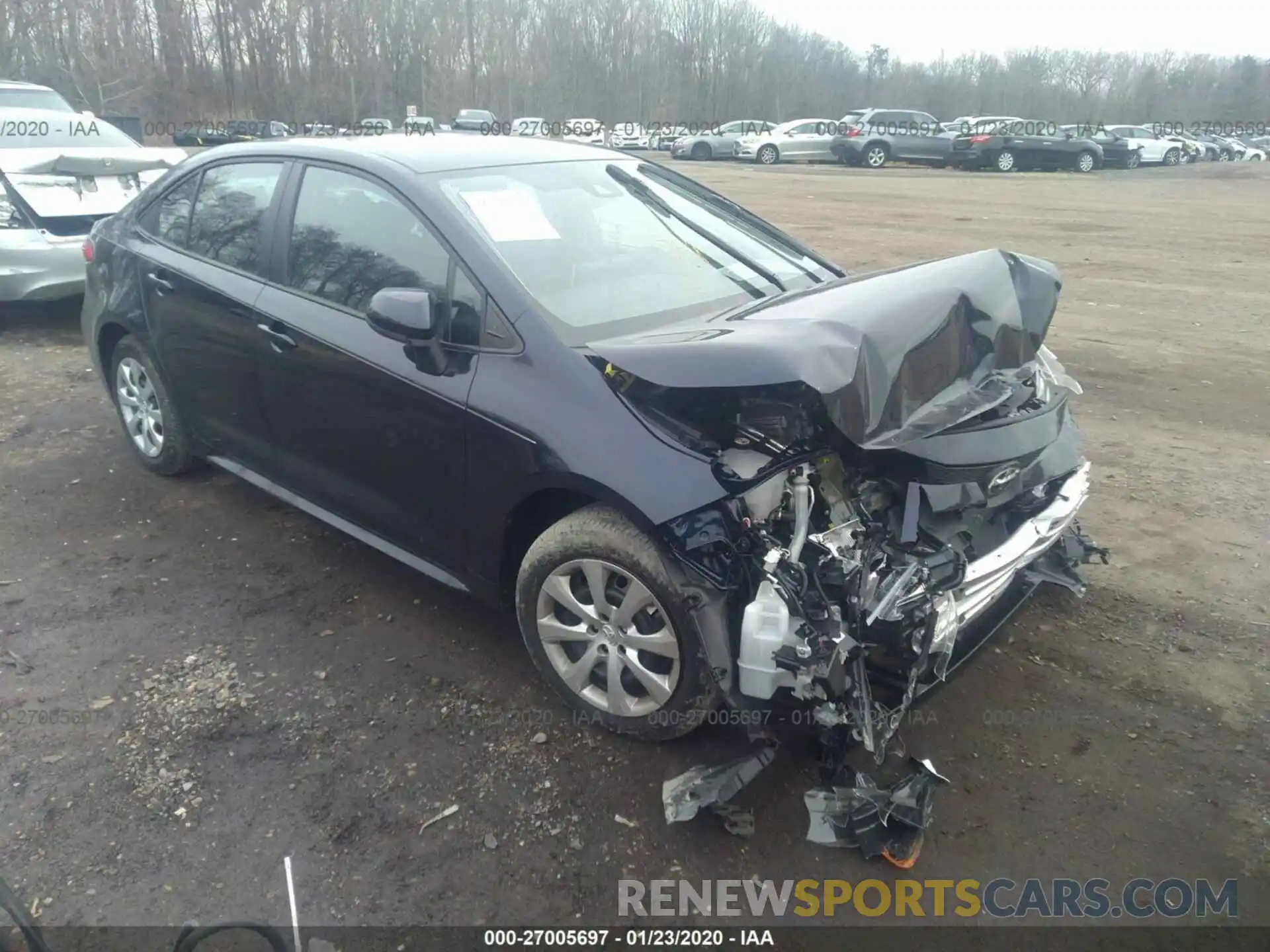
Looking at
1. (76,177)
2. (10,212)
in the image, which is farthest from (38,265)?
(76,177)

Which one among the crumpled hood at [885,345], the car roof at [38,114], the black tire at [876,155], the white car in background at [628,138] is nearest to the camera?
the crumpled hood at [885,345]

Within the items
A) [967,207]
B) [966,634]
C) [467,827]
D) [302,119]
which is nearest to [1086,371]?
[966,634]

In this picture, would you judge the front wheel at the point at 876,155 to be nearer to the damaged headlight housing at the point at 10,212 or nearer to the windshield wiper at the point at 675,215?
the damaged headlight housing at the point at 10,212

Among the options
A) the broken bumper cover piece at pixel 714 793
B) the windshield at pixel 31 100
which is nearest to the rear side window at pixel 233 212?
the broken bumper cover piece at pixel 714 793

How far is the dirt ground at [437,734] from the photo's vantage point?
2.59 metres

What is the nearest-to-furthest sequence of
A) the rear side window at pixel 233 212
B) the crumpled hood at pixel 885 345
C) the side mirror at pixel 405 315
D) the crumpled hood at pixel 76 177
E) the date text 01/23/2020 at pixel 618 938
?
the date text 01/23/2020 at pixel 618 938 → the crumpled hood at pixel 885 345 → the side mirror at pixel 405 315 → the rear side window at pixel 233 212 → the crumpled hood at pixel 76 177

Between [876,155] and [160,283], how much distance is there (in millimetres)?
29524

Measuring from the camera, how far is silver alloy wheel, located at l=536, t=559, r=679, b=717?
2863 mm

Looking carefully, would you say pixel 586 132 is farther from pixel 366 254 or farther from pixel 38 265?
pixel 366 254

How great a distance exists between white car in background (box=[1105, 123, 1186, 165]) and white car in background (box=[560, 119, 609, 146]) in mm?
20488

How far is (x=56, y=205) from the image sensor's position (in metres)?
7.38

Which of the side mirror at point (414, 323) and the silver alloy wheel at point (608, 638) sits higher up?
the side mirror at point (414, 323)

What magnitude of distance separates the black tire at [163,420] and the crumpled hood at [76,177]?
308 centimetres

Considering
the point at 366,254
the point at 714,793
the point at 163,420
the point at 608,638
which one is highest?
the point at 366,254
